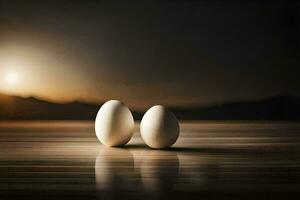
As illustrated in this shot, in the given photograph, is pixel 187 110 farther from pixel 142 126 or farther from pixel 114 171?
pixel 114 171

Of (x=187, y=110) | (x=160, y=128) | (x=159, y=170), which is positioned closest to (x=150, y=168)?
(x=159, y=170)

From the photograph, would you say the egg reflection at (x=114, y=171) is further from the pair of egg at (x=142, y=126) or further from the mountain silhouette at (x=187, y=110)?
the mountain silhouette at (x=187, y=110)

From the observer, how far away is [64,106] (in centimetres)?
338

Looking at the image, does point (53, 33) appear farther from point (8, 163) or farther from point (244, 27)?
point (8, 163)

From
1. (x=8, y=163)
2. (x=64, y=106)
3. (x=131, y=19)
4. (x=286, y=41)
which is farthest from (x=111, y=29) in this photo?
(x=8, y=163)

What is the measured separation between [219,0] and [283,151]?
187 cm

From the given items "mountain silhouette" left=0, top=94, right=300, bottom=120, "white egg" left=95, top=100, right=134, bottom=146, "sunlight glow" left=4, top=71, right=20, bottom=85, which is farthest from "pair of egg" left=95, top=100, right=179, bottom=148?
"sunlight glow" left=4, top=71, right=20, bottom=85

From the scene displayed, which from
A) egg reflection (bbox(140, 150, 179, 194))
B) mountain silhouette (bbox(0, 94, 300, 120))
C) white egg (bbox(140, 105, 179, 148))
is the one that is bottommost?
egg reflection (bbox(140, 150, 179, 194))

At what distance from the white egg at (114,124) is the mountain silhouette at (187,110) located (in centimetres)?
145

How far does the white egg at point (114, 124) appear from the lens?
1.83 meters

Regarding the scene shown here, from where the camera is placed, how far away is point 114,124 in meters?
1.83

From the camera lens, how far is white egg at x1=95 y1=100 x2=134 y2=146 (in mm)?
1827

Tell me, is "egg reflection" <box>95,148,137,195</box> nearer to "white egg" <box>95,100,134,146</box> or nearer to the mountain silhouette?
"white egg" <box>95,100,134,146</box>

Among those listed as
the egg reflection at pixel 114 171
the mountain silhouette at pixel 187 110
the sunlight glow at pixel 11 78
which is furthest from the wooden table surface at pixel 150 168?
the sunlight glow at pixel 11 78
